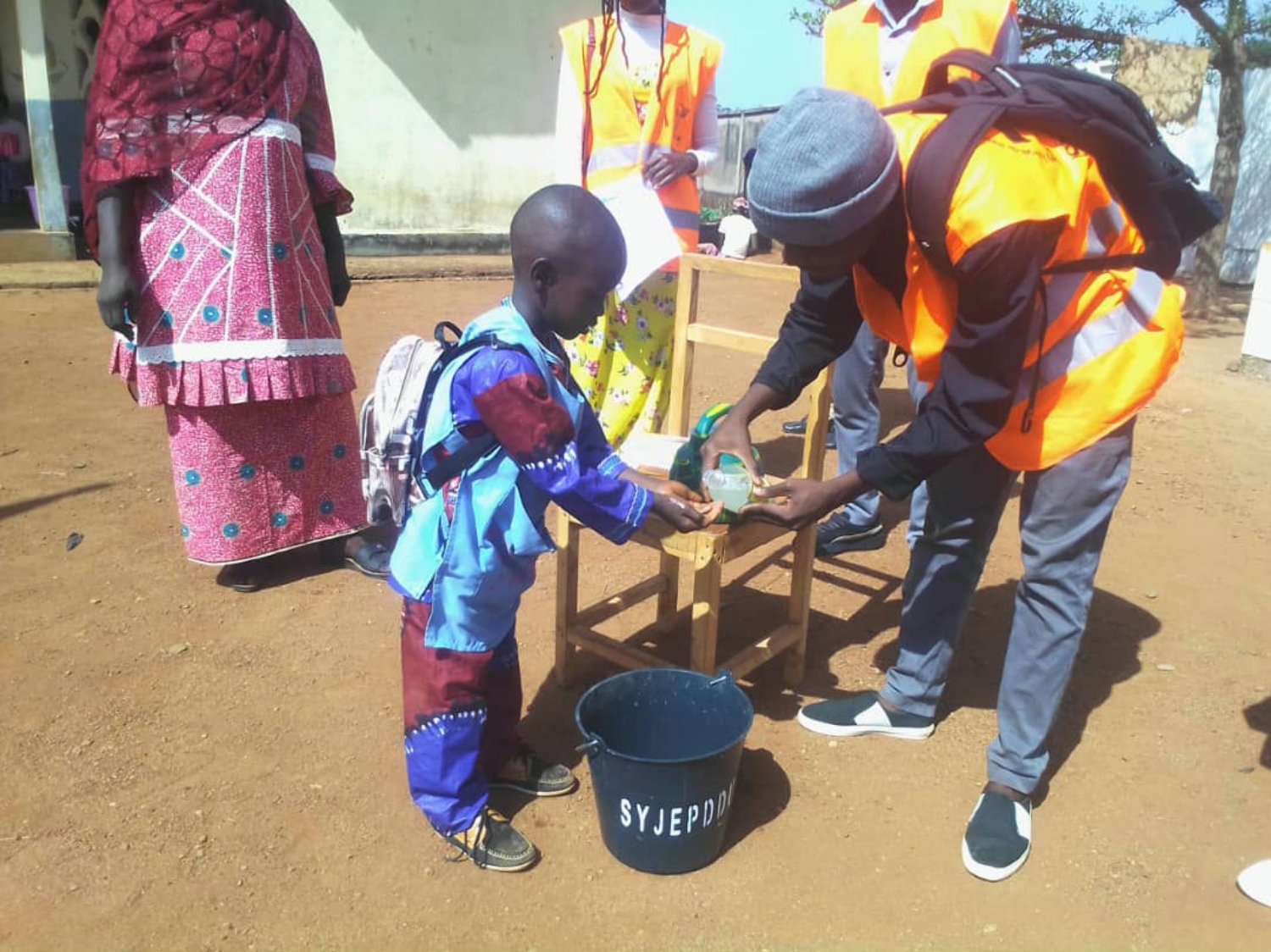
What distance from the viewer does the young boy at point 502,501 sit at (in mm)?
2367

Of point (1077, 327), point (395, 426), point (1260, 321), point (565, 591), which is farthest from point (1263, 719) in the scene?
point (1260, 321)

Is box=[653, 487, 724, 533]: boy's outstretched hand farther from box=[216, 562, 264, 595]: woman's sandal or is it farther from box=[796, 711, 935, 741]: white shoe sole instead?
box=[216, 562, 264, 595]: woman's sandal

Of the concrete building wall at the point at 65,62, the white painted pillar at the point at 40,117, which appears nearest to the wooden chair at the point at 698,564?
the white painted pillar at the point at 40,117

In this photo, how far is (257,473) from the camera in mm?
3912

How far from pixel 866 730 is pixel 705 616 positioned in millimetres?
657

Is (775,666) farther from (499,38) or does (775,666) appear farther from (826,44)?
(499,38)

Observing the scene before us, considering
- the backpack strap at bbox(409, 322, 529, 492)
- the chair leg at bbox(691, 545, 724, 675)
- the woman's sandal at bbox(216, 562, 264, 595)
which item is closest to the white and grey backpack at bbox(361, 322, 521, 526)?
the backpack strap at bbox(409, 322, 529, 492)

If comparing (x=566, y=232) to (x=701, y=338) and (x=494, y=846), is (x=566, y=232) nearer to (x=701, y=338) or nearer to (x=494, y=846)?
(x=701, y=338)

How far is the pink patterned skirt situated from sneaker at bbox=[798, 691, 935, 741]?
2042 mm

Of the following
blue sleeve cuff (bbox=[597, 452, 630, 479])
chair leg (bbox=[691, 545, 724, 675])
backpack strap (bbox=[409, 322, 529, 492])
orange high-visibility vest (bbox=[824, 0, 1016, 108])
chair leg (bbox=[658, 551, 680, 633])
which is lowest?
chair leg (bbox=[658, 551, 680, 633])

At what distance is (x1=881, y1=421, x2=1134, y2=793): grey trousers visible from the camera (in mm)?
2543

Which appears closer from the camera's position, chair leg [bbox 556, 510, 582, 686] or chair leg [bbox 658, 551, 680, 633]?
chair leg [bbox 556, 510, 582, 686]

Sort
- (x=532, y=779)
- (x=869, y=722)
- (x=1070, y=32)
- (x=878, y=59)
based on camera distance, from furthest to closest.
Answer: (x=1070, y=32), (x=878, y=59), (x=869, y=722), (x=532, y=779)

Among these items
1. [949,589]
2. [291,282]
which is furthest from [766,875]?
[291,282]
